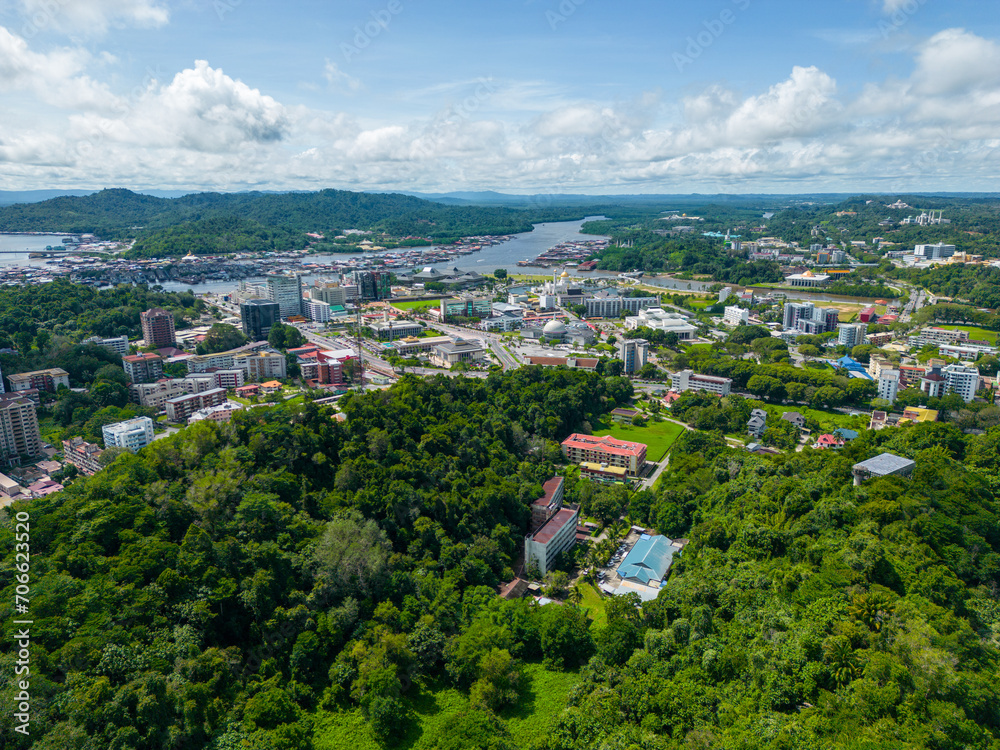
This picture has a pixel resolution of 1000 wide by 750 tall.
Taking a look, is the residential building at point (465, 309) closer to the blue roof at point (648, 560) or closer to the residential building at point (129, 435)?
the residential building at point (129, 435)

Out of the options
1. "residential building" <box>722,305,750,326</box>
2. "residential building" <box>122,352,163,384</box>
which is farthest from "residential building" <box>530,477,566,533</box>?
"residential building" <box>722,305,750,326</box>

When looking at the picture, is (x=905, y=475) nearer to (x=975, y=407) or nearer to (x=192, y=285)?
(x=975, y=407)

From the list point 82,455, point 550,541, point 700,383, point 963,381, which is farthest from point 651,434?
point 82,455

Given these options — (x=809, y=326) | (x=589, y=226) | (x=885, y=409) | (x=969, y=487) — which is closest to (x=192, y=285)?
(x=809, y=326)

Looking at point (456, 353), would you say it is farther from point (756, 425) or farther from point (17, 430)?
point (17, 430)

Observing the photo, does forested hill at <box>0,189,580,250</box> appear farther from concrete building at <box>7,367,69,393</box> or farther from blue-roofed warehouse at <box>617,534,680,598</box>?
blue-roofed warehouse at <box>617,534,680,598</box>

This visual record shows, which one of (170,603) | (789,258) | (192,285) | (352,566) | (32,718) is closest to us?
(32,718)
